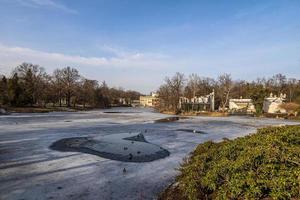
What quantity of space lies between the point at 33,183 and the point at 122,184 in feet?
7.02

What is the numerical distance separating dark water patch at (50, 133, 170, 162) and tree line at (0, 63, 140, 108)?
42767 millimetres

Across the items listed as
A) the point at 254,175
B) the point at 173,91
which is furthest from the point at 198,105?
the point at 254,175

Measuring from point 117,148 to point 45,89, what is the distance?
55018 millimetres

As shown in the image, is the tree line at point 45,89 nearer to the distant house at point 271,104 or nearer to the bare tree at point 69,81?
the bare tree at point 69,81

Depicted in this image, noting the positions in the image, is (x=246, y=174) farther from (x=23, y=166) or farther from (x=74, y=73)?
(x=74, y=73)

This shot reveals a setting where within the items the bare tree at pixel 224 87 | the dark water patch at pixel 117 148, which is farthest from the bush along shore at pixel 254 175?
the bare tree at pixel 224 87

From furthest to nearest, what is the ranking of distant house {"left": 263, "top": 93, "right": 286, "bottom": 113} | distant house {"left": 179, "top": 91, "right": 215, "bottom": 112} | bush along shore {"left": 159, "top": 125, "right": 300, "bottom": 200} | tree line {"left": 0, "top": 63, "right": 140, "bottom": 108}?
distant house {"left": 179, "top": 91, "right": 215, "bottom": 112}, distant house {"left": 263, "top": 93, "right": 286, "bottom": 113}, tree line {"left": 0, "top": 63, "right": 140, "bottom": 108}, bush along shore {"left": 159, "top": 125, "right": 300, "bottom": 200}

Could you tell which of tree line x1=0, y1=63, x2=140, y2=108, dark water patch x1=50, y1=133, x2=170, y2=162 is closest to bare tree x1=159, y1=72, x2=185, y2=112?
tree line x1=0, y1=63, x2=140, y2=108

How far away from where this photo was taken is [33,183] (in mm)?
6504

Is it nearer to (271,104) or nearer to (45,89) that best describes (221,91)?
(271,104)

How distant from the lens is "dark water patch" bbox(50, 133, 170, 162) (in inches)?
385

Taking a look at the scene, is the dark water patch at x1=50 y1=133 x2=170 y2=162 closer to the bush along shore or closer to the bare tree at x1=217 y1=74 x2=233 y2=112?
the bush along shore

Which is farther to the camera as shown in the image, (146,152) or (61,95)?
(61,95)

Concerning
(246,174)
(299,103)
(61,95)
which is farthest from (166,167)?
(61,95)
